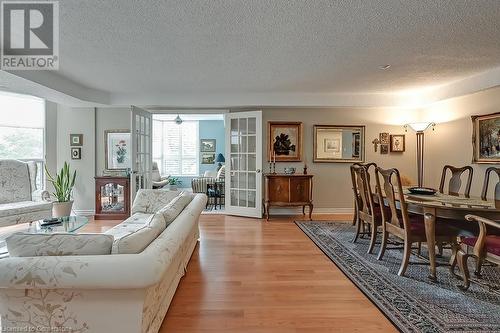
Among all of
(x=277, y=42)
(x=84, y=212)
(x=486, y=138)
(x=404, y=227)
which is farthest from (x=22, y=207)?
(x=486, y=138)

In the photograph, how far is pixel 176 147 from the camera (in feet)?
31.7

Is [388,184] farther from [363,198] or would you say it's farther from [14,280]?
[14,280]

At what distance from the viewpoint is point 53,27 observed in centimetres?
270

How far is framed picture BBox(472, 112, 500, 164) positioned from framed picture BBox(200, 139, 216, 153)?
706cm

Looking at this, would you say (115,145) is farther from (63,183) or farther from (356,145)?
(356,145)

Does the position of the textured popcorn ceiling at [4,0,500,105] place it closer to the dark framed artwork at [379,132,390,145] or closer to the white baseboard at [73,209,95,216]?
the dark framed artwork at [379,132,390,145]

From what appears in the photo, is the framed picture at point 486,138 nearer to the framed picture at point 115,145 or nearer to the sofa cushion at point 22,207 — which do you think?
the framed picture at point 115,145

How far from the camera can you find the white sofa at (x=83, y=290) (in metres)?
1.44

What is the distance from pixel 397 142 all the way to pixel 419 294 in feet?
13.5

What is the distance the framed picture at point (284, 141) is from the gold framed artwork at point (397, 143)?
1905 mm

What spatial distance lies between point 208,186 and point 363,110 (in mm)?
4011

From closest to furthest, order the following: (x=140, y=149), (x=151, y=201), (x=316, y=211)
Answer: (x=151, y=201)
(x=140, y=149)
(x=316, y=211)

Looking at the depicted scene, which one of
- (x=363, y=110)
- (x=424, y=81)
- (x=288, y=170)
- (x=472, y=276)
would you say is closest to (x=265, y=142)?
(x=288, y=170)

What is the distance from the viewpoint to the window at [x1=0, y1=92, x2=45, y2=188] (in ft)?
16.9
